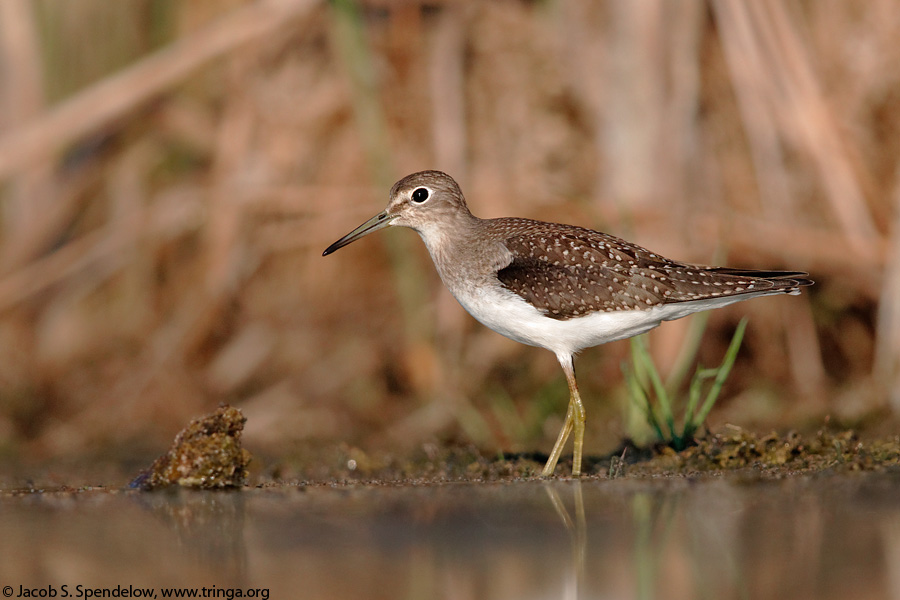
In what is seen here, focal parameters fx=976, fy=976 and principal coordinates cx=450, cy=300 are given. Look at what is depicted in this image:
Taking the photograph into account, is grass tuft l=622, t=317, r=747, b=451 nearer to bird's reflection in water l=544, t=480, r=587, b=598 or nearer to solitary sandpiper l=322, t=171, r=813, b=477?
solitary sandpiper l=322, t=171, r=813, b=477

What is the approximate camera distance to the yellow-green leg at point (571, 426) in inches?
233

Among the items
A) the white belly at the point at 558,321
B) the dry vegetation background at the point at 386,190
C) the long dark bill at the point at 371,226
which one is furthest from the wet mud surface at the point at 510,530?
the dry vegetation background at the point at 386,190

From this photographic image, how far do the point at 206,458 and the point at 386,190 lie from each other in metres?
4.09

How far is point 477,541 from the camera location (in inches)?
161

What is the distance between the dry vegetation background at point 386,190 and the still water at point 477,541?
114 inches

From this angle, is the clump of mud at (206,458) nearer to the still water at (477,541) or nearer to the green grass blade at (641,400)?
the still water at (477,541)

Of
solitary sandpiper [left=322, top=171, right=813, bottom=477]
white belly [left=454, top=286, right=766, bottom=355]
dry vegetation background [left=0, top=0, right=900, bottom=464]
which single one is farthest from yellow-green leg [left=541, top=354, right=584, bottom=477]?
dry vegetation background [left=0, top=0, right=900, bottom=464]

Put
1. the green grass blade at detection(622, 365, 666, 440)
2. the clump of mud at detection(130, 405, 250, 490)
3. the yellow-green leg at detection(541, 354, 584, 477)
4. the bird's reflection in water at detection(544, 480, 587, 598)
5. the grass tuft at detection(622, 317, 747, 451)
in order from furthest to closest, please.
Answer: the green grass blade at detection(622, 365, 666, 440)
the grass tuft at detection(622, 317, 747, 451)
the yellow-green leg at detection(541, 354, 584, 477)
the clump of mud at detection(130, 405, 250, 490)
the bird's reflection in water at detection(544, 480, 587, 598)

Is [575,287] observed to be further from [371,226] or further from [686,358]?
[371,226]

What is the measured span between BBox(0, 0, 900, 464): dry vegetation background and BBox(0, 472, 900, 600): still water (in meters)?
2.89

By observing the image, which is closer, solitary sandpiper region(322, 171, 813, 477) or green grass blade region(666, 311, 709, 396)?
solitary sandpiper region(322, 171, 813, 477)

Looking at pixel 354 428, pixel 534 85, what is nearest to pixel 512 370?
pixel 354 428

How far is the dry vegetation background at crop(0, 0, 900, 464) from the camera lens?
29.0 ft

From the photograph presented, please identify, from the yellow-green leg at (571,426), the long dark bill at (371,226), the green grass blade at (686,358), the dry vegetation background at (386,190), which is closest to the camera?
the yellow-green leg at (571,426)
